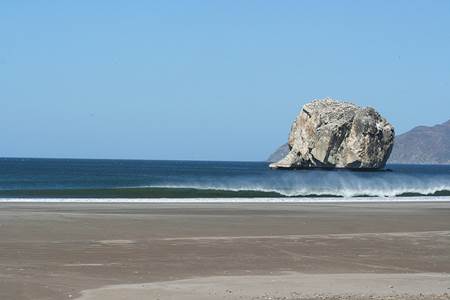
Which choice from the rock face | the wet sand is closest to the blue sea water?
the wet sand

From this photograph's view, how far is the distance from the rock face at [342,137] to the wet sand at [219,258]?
119383 mm

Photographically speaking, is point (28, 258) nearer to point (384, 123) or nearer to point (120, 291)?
point (120, 291)

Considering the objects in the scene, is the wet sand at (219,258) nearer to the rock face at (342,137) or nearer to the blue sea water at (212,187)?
the blue sea water at (212,187)

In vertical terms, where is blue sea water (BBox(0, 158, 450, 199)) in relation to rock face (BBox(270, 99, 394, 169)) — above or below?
below

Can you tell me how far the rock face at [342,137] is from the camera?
14512 cm

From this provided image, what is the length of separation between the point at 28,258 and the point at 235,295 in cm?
577

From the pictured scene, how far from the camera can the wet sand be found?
39.3ft

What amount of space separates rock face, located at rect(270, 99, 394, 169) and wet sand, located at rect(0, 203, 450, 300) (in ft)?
392

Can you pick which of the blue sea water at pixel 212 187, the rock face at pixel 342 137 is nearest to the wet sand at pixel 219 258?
the blue sea water at pixel 212 187

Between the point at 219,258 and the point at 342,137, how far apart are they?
133 m

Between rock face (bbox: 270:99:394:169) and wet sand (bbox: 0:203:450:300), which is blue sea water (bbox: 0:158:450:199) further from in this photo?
rock face (bbox: 270:99:394:169)

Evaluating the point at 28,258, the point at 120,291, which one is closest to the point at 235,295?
the point at 120,291

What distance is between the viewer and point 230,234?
21297mm

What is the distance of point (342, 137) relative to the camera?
146m
